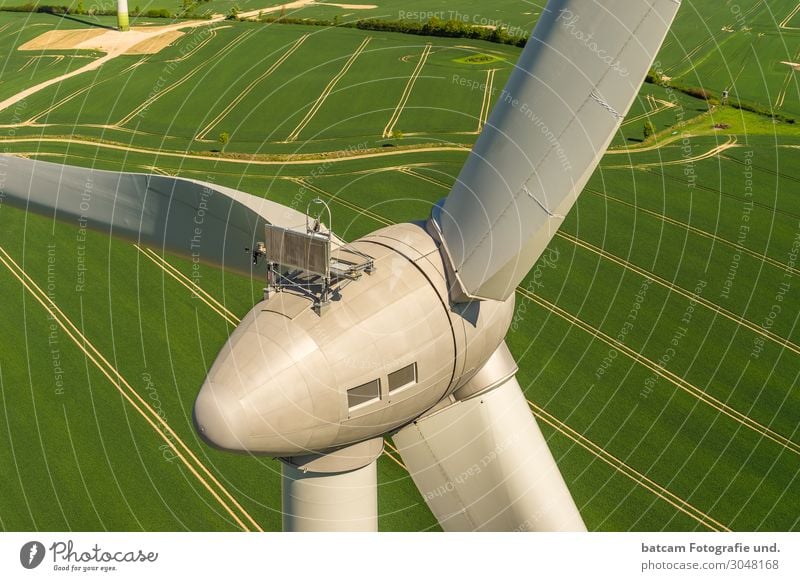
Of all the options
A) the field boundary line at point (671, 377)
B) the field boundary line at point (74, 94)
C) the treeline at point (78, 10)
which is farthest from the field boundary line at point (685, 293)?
the treeline at point (78, 10)

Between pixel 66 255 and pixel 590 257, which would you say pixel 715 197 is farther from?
pixel 66 255

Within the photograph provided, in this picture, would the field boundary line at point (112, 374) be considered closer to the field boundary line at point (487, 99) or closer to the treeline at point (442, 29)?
the field boundary line at point (487, 99)

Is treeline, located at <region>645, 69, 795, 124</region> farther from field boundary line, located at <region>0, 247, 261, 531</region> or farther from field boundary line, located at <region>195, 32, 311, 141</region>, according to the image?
field boundary line, located at <region>0, 247, 261, 531</region>

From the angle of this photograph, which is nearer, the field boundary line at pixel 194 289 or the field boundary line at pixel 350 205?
the field boundary line at pixel 194 289

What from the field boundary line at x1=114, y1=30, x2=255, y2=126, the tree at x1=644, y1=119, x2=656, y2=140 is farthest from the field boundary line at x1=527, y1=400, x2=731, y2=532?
the field boundary line at x1=114, y1=30, x2=255, y2=126

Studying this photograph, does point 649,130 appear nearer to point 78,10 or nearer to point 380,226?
point 380,226

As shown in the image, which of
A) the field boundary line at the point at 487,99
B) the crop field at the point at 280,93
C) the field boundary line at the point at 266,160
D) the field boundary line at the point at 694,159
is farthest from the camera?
the crop field at the point at 280,93

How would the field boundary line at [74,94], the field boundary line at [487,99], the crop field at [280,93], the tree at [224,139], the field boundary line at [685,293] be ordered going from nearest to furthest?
the field boundary line at [685,293]
the tree at [224,139]
the field boundary line at [487,99]
the crop field at [280,93]
the field boundary line at [74,94]

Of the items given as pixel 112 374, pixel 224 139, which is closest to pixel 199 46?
pixel 224 139
